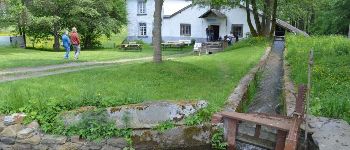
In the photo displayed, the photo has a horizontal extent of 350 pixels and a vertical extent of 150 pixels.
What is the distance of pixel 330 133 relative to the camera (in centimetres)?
848

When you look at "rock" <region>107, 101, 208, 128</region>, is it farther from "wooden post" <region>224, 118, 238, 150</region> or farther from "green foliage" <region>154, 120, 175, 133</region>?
"wooden post" <region>224, 118, 238, 150</region>

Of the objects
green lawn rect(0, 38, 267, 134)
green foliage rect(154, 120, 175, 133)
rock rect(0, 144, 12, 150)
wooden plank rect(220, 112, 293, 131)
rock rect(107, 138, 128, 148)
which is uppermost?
green lawn rect(0, 38, 267, 134)

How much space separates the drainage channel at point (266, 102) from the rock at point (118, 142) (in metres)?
2.51

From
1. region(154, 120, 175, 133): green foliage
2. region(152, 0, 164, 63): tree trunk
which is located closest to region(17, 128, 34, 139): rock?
region(154, 120, 175, 133): green foliage

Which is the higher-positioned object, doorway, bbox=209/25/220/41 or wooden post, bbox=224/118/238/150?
doorway, bbox=209/25/220/41

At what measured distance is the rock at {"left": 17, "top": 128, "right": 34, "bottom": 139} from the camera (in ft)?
31.7

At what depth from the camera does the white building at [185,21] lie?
166ft

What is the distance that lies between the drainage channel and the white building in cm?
2716

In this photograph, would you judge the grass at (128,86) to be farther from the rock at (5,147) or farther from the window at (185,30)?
the window at (185,30)

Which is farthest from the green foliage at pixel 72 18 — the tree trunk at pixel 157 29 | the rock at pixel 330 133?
the rock at pixel 330 133

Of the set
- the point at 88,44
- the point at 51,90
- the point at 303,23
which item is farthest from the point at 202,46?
the point at 303,23

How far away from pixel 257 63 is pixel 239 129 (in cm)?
1186

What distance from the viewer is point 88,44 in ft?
142

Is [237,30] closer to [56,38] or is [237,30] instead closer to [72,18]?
[72,18]
